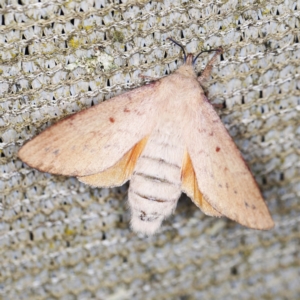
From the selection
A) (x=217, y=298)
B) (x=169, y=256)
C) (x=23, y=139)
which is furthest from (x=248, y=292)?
(x=23, y=139)

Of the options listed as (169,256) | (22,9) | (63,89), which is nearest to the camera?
(22,9)

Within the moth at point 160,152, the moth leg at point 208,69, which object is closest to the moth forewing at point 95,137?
the moth at point 160,152

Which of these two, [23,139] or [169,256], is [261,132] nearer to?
[169,256]

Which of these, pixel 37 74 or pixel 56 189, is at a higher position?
pixel 37 74

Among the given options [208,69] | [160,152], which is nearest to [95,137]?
[160,152]

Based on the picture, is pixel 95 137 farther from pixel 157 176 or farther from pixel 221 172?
pixel 221 172

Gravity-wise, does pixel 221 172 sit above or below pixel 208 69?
below

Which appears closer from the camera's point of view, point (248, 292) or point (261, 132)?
point (261, 132)
